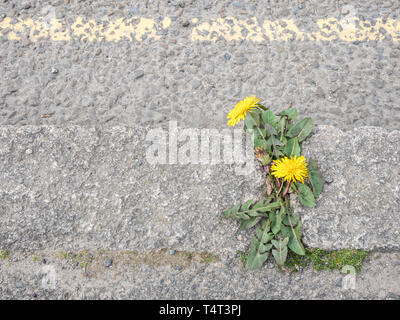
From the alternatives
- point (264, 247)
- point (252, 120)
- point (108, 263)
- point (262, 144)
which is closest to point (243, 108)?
point (252, 120)

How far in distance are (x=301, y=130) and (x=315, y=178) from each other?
308 mm

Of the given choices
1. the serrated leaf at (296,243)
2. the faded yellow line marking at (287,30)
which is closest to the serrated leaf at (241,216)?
the serrated leaf at (296,243)

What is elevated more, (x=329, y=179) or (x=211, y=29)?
(x=211, y=29)

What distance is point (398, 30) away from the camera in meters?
2.89

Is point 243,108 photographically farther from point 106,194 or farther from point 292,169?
point 106,194

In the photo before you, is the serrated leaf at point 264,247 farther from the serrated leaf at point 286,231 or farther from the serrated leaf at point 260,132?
the serrated leaf at point 260,132

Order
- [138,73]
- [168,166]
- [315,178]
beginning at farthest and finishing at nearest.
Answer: [138,73], [168,166], [315,178]

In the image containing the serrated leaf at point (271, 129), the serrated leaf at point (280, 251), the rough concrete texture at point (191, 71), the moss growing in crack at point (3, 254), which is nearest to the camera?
the serrated leaf at point (280, 251)

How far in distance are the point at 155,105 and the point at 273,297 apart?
1472mm

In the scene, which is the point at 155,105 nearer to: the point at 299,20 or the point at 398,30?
the point at 299,20

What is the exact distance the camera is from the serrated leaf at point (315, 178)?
212cm

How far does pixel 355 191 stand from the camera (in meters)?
2.15

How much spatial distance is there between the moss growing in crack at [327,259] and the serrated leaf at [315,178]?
1.06 feet

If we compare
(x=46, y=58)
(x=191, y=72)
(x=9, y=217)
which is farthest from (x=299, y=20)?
(x=9, y=217)
